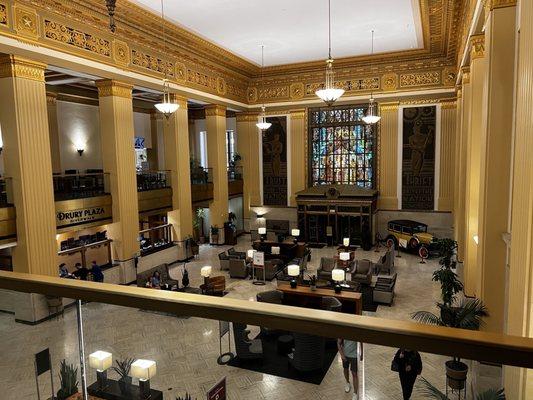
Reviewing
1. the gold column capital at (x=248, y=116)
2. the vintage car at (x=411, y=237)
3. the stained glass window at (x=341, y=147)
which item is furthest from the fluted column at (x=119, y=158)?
the vintage car at (x=411, y=237)

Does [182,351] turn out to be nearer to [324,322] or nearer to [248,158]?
[324,322]

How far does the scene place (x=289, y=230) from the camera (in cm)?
2102

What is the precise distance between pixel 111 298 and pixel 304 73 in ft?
63.9

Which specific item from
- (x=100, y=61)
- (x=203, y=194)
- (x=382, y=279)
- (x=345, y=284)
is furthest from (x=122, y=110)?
(x=382, y=279)

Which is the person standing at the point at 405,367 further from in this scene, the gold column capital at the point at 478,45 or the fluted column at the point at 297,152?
the fluted column at the point at 297,152

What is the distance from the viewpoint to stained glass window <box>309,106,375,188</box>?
64.8 ft

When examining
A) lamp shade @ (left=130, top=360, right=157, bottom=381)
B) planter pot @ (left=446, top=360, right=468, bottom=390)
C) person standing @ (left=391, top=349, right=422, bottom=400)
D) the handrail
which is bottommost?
planter pot @ (left=446, top=360, right=468, bottom=390)

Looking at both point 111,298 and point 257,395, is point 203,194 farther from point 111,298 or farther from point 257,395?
point 111,298

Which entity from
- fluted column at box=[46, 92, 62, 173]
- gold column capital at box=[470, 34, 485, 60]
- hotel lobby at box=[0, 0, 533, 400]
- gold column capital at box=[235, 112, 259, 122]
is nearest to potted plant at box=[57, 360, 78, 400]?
hotel lobby at box=[0, 0, 533, 400]

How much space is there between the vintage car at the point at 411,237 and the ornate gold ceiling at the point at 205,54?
625 cm

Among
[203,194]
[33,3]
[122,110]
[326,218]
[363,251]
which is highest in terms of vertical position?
[33,3]

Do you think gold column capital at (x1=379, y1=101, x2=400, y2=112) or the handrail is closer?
the handrail

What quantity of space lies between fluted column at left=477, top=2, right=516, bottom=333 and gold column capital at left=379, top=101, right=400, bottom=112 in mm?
12925

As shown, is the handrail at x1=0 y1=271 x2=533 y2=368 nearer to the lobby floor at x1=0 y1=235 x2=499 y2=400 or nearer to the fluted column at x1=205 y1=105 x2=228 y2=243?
the lobby floor at x1=0 y1=235 x2=499 y2=400
